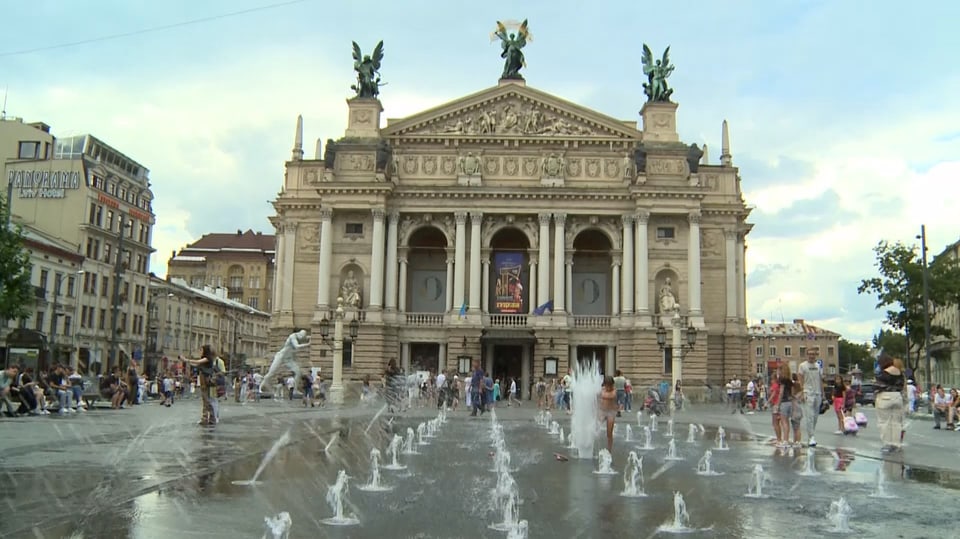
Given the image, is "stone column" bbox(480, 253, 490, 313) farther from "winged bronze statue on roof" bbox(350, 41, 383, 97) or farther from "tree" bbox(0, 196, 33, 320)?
"tree" bbox(0, 196, 33, 320)

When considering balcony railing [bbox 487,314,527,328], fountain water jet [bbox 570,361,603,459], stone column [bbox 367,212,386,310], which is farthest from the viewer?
balcony railing [bbox 487,314,527,328]

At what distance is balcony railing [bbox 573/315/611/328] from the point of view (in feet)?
196

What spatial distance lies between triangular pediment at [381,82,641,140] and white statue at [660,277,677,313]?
36.8ft

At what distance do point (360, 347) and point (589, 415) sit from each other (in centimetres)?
4108

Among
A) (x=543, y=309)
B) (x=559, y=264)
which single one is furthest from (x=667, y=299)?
(x=543, y=309)

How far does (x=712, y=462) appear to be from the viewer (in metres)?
17.1

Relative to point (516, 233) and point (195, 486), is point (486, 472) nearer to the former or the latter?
point (195, 486)

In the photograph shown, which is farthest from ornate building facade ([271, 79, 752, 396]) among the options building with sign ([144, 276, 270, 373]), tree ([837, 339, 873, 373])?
tree ([837, 339, 873, 373])

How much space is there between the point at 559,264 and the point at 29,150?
153 feet

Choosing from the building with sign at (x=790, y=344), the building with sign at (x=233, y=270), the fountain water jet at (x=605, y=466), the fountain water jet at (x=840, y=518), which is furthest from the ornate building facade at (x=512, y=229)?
the building with sign at (x=790, y=344)

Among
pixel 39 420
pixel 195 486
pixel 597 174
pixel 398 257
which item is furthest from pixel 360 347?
pixel 195 486

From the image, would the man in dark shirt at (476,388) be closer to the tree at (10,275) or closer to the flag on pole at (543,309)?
the tree at (10,275)

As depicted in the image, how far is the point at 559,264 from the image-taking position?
5956 cm

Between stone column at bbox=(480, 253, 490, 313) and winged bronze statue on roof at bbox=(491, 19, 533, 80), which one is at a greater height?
winged bronze statue on roof at bbox=(491, 19, 533, 80)
